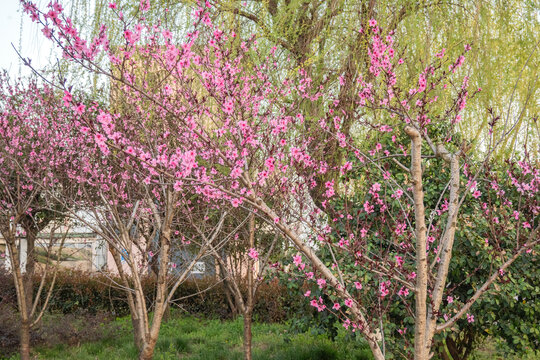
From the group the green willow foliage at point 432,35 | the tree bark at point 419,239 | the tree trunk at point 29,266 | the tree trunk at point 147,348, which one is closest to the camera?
the tree bark at point 419,239

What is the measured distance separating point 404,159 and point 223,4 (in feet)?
8.01

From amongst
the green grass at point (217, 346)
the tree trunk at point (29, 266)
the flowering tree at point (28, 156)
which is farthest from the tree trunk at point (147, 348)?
the tree trunk at point (29, 266)

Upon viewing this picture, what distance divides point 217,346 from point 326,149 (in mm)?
3410

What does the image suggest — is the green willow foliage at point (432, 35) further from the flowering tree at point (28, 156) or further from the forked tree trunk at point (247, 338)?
the forked tree trunk at point (247, 338)

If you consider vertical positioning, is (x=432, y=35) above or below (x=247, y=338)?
above

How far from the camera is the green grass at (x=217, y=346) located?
5855mm

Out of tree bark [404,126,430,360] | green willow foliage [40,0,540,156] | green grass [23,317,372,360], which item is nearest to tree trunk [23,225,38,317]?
green grass [23,317,372,360]

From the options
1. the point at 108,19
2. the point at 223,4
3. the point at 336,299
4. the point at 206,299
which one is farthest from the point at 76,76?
the point at 206,299

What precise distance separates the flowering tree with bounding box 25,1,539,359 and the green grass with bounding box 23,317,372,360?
1.55m

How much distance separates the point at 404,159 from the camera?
16.0 feet

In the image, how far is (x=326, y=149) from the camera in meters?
5.29

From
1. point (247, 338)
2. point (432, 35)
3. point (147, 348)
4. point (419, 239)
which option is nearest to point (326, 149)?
point (432, 35)

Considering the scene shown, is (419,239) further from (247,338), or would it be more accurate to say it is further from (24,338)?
(24,338)

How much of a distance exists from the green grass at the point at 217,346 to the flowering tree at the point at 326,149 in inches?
61.2
